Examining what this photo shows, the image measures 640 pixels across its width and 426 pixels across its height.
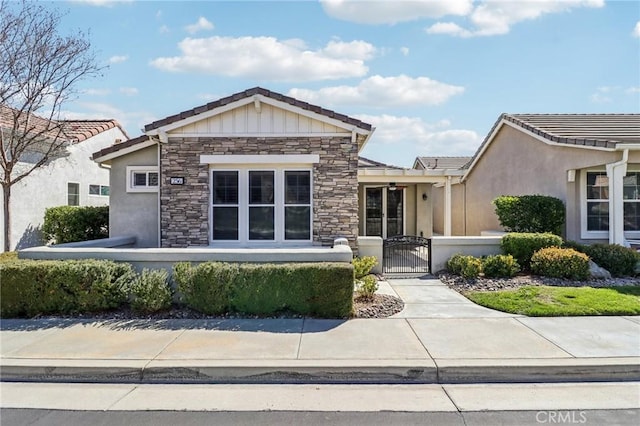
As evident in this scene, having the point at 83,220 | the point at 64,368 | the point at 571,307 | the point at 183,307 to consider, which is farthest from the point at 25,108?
the point at 571,307

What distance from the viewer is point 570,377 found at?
509 centimetres

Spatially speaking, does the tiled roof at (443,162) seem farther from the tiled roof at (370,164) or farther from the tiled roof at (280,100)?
the tiled roof at (280,100)

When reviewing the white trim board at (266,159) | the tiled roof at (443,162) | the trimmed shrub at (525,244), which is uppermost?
the tiled roof at (443,162)

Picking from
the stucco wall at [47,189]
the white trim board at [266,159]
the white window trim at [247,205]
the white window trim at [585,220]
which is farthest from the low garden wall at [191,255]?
the white window trim at [585,220]

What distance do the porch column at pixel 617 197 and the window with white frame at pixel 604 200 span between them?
122 centimetres

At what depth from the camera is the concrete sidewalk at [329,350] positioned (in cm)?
510

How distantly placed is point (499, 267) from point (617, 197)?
13.5 feet

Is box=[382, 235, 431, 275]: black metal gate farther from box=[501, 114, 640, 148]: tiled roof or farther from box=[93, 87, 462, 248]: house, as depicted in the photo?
box=[501, 114, 640, 148]: tiled roof

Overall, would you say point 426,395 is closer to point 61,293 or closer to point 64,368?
point 64,368

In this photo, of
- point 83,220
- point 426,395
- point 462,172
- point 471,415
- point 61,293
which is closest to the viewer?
point 471,415

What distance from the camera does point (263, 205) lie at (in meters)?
11.0

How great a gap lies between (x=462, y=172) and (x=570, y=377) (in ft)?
40.1

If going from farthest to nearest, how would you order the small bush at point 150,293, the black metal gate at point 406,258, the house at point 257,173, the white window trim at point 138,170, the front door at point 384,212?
the front door at point 384,212 < the white window trim at point 138,170 < the black metal gate at point 406,258 < the house at point 257,173 < the small bush at point 150,293

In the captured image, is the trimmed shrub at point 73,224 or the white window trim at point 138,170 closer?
the white window trim at point 138,170
